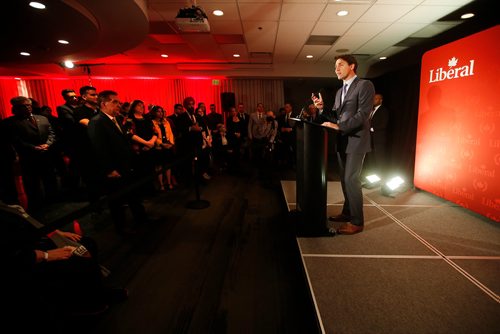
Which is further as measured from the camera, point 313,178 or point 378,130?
point 378,130

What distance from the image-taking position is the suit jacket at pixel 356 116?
6.64 ft

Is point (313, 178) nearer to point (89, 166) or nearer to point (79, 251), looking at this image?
point (79, 251)

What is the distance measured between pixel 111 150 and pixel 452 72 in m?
4.04

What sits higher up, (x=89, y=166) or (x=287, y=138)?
(x=287, y=138)

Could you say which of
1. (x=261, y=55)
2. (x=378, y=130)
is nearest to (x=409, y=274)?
(x=378, y=130)

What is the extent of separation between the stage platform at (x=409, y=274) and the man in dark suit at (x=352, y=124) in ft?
1.17

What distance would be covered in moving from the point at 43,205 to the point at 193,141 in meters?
2.61

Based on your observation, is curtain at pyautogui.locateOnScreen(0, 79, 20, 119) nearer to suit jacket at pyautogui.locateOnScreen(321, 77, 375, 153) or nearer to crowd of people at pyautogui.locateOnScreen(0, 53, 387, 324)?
crowd of people at pyautogui.locateOnScreen(0, 53, 387, 324)

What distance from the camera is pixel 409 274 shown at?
1.68 meters

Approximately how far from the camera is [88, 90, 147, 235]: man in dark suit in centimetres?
238

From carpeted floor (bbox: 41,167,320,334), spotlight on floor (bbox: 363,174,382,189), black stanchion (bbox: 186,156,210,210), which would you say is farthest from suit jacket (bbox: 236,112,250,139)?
spotlight on floor (bbox: 363,174,382,189)

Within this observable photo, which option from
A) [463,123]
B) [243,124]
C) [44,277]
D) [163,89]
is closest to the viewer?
[44,277]

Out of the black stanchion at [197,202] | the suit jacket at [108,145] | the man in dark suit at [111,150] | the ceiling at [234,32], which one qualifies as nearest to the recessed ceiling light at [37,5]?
the ceiling at [234,32]

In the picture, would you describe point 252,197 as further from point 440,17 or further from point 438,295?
point 440,17
